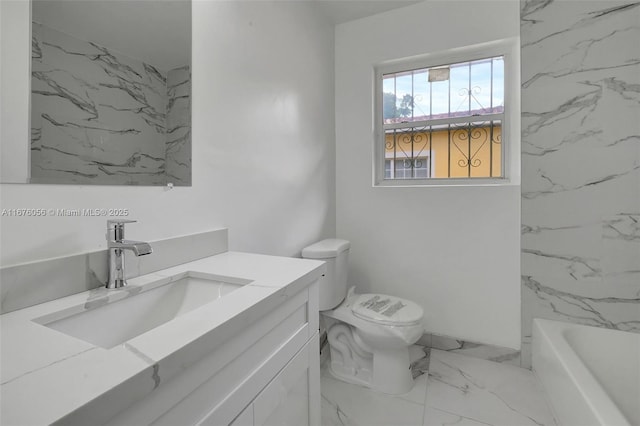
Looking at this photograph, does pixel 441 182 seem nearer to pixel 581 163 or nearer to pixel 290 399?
pixel 581 163

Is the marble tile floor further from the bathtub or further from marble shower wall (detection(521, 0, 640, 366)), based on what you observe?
→ marble shower wall (detection(521, 0, 640, 366))

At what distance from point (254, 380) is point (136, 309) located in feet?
1.28

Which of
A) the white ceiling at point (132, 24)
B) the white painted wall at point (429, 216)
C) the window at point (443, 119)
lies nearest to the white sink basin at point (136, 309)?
the white ceiling at point (132, 24)

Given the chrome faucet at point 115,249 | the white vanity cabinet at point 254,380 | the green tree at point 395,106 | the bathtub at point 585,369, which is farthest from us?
the green tree at point 395,106

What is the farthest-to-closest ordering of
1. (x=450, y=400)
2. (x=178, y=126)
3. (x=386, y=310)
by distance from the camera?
(x=386, y=310)
(x=450, y=400)
(x=178, y=126)

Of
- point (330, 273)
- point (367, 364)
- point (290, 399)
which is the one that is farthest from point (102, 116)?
point (367, 364)

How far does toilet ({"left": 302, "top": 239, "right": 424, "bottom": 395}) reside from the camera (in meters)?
1.73

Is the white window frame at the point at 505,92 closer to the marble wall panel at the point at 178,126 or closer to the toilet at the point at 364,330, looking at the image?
the toilet at the point at 364,330

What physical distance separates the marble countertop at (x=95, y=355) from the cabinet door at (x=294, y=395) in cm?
23

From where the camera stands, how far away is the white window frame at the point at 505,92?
6.74 ft

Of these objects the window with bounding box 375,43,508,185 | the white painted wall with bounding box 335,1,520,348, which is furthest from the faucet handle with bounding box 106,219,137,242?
the window with bounding box 375,43,508,185

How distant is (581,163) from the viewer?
1.86 m

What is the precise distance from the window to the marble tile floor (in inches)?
50.0

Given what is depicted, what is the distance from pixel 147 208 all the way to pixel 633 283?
2521 mm
